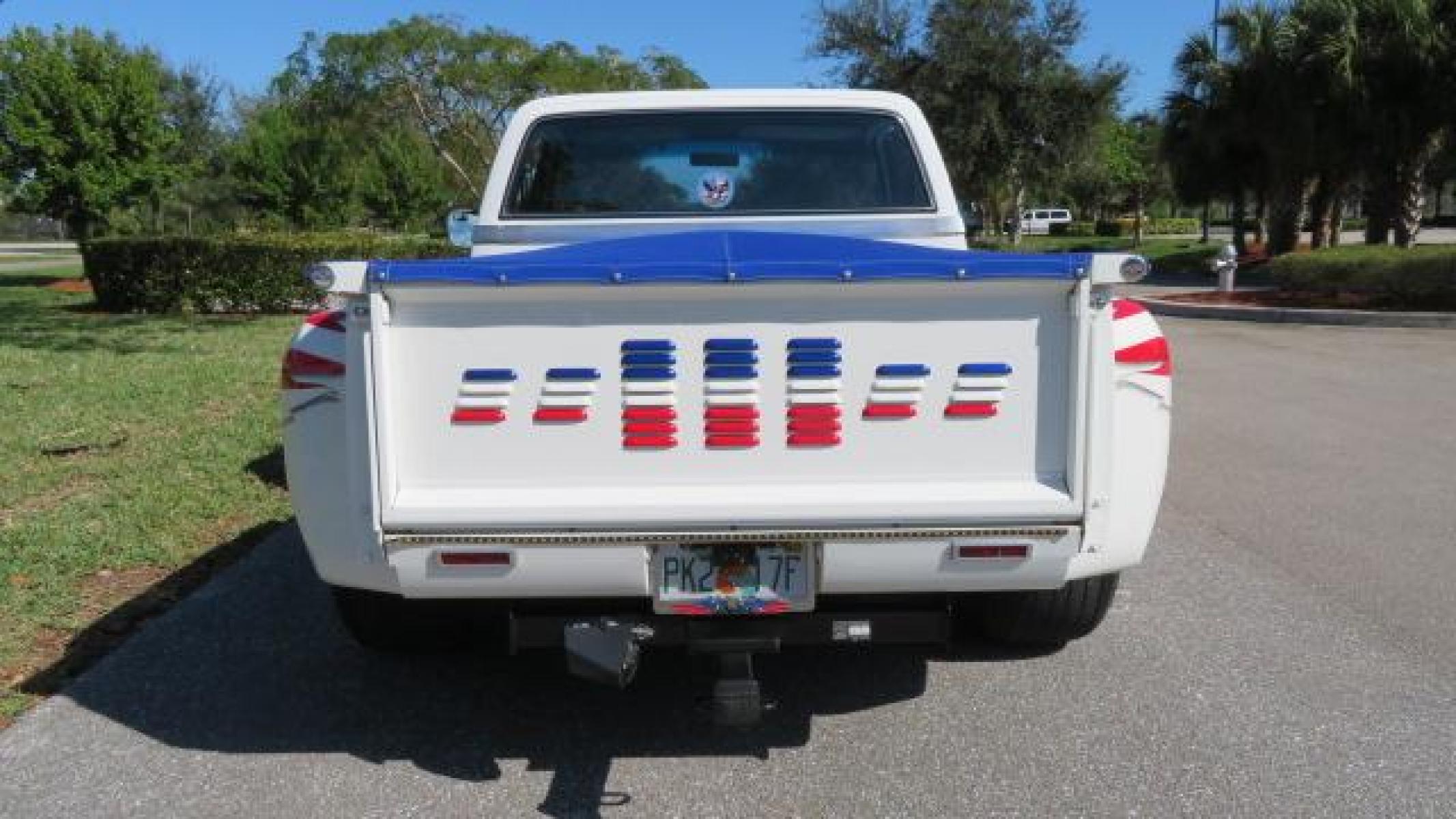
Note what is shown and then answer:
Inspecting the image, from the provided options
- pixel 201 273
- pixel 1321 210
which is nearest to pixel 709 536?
pixel 201 273

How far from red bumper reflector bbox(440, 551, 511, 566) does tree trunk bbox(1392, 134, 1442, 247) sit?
1011 inches

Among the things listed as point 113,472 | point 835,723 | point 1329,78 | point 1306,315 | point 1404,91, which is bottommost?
point 1306,315

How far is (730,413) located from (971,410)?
1.97ft

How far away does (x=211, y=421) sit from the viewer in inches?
340

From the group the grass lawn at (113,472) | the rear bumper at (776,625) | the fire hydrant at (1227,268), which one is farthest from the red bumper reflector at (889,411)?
the fire hydrant at (1227,268)

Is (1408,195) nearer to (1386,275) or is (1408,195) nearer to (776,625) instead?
(1386,275)

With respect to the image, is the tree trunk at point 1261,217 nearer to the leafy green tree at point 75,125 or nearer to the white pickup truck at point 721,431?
the leafy green tree at point 75,125

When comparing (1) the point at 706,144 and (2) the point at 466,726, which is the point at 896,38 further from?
(2) the point at 466,726

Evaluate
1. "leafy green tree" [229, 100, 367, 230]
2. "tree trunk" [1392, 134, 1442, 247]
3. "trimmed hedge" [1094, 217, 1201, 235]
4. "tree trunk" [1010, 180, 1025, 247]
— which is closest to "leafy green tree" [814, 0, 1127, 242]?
"tree trunk" [1010, 180, 1025, 247]

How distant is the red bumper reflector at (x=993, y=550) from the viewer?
3.04 m

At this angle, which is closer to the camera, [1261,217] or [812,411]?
[812,411]

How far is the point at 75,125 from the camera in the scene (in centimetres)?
2277

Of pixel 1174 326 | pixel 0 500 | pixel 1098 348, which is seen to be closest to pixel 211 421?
pixel 0 500

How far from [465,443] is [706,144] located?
244cm
